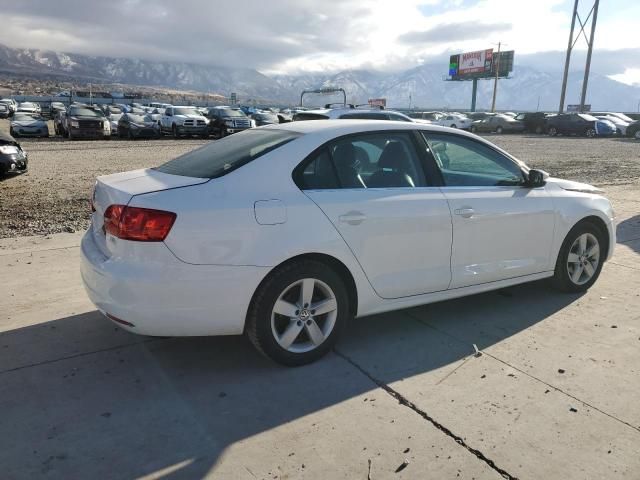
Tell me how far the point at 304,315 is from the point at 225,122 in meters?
27.5

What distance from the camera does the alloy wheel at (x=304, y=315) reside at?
3.58 meters

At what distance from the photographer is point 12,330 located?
4.20 metres

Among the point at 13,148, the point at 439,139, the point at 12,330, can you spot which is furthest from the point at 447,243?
the point at 13,148

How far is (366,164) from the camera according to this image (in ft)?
13.2

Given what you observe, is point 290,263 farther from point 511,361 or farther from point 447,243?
point 511,361

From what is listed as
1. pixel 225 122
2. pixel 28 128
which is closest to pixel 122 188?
pixel 28 128

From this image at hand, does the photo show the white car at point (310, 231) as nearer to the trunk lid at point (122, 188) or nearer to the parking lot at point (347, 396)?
the trunk lid at point (122, 188)

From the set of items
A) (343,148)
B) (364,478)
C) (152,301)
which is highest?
(343,148)

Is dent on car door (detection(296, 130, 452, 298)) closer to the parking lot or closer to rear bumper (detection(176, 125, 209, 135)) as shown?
the parking lot

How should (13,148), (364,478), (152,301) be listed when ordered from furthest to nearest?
(13,148) < (152,301) < (364,478)

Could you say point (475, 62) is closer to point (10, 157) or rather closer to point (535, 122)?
point (535, 122)

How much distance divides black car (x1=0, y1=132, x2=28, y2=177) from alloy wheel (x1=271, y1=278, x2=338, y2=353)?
30.2 feet

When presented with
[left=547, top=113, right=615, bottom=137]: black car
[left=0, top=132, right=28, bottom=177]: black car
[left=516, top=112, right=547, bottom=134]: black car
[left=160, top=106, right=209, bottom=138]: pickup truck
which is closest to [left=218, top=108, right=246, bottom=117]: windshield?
[left=160, top=106, right=209, bottom=138]: pickup truck

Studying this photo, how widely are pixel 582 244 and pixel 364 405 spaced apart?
9.77 feet
